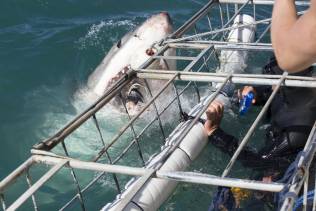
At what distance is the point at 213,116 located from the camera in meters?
3.57

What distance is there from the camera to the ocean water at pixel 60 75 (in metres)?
3.75

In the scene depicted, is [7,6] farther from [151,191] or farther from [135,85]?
[151,191]

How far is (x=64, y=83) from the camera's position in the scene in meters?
5.50

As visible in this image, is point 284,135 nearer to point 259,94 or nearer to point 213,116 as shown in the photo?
point 213,116

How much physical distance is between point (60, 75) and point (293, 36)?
4.57 metres

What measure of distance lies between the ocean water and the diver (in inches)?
9.1

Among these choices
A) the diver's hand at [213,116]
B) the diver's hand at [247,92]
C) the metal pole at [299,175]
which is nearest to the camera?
the metal pole at [299,175]

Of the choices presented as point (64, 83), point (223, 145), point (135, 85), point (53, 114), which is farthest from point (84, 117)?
point (64, 83)

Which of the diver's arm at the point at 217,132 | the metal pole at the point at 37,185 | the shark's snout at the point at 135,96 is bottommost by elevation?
the metal pole at the point at 37,185

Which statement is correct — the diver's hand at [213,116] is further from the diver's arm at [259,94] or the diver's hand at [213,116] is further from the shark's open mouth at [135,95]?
the shark's open mouth at [135,95]

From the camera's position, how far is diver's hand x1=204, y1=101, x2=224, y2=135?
11.6ft

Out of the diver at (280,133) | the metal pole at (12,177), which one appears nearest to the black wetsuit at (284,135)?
the diver at (280,133)

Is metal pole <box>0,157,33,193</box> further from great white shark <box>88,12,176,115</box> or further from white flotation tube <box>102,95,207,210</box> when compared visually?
great white shark <box>88,12,176,115</box>

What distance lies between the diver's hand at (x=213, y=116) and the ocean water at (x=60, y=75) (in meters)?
0.22
